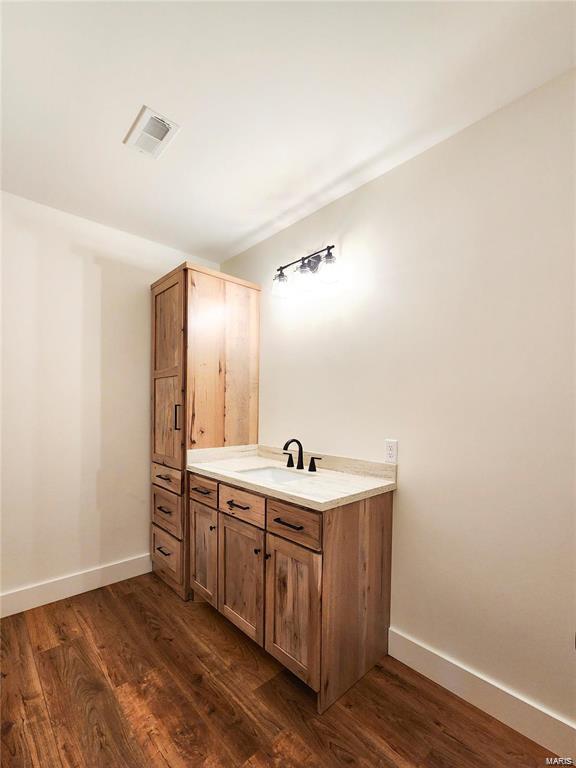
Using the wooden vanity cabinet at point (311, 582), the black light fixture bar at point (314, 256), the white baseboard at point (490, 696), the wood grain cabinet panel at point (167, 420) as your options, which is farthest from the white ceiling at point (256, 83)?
the white baseboard at point (490, 696)

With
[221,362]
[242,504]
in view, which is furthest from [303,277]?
[242,504]

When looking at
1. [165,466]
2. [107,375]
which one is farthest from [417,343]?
[107,375]

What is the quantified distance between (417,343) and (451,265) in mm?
400

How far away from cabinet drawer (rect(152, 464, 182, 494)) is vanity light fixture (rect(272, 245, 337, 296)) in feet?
4.80

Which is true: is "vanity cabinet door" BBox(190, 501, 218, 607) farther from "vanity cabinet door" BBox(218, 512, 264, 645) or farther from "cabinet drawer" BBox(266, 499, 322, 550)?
"cabinet drawer" BBox(266, 499, 322, 550)

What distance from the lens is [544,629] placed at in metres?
1.42

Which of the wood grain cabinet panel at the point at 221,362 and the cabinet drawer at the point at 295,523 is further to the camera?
the wood grain cabinet panel at the point at 221,362

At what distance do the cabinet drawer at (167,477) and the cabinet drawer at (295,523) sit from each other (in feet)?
3.06

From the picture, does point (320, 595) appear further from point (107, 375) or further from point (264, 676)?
point (107, 375)

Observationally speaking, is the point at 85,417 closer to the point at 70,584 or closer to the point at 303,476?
the point at 70,584

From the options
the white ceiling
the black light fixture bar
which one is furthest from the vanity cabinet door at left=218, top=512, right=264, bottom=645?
the white ceiling

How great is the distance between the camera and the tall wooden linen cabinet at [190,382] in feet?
8.04

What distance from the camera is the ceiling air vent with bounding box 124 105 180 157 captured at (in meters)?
1.70

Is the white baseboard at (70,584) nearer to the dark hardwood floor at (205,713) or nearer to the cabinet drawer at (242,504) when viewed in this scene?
the dark hardwood floor at (205,713)
